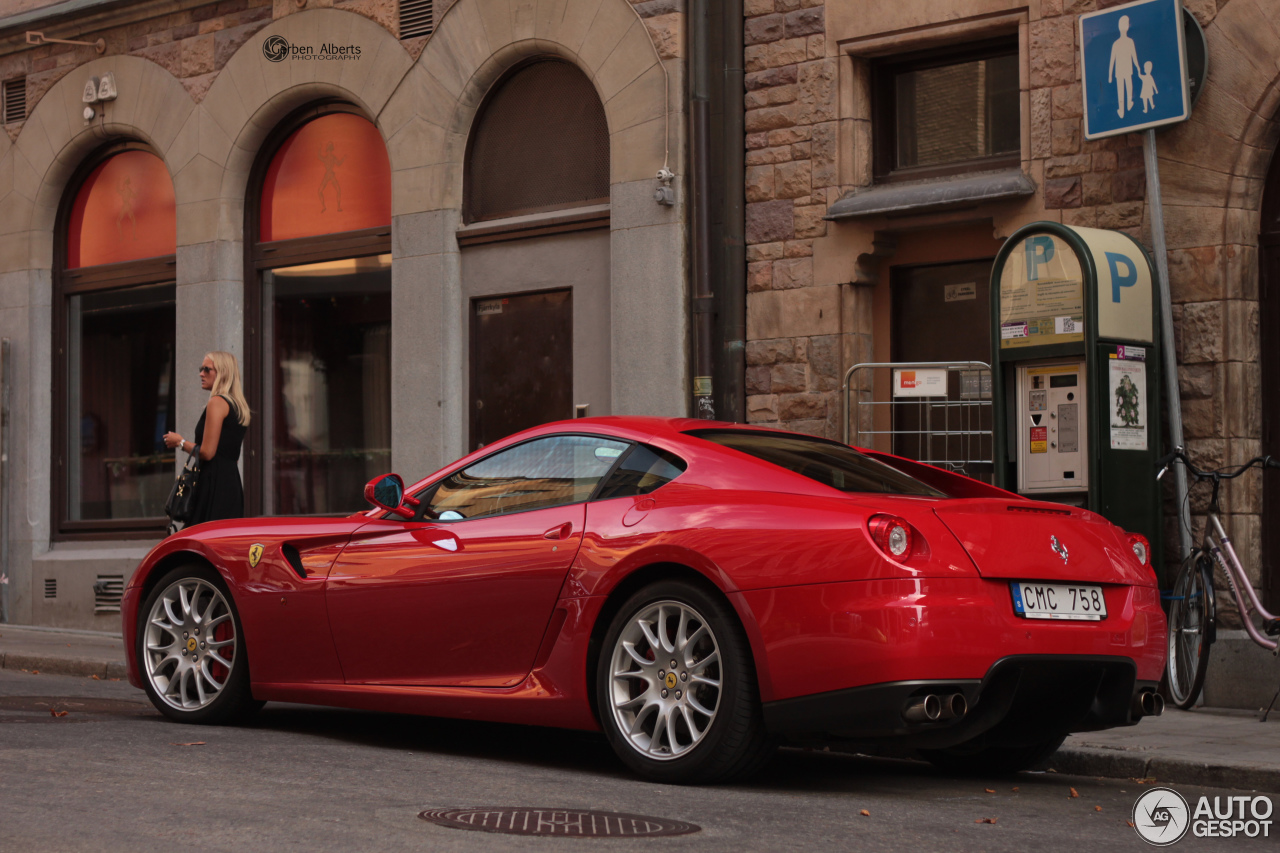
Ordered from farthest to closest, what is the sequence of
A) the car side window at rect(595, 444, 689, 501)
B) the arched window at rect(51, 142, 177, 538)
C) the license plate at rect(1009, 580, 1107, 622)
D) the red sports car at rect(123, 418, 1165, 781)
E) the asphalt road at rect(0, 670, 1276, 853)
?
the arched window at rect(51, 142, 177, 538) → the car side window at rect(595, 444, 689, 501) → the license plate at rect(1009, 580, 1107, 622) → the red sports car at rect(123, 418, 1165, 781) → the asphalt road at rect(0, 670, 1276, 853)

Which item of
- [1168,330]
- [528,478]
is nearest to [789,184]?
[1168,330]

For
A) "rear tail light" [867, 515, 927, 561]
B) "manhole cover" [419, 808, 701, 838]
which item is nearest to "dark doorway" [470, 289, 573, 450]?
"rear tail light" [867, 515, 927, 561]

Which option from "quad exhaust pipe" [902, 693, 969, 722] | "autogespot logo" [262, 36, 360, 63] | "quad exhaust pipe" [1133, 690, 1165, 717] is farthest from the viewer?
"autogespot logo" [262, 36, 360, 63]

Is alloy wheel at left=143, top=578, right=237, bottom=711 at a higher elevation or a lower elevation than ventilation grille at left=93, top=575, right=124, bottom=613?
higher

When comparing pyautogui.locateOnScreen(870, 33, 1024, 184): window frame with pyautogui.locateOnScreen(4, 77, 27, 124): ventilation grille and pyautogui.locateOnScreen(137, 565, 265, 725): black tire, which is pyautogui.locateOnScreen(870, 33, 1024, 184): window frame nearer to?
pyautogui.locateOnScreen(137, 565, 265, 725): black tire

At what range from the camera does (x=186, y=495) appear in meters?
11.4

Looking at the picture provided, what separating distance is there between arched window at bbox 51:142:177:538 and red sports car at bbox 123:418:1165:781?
8.91m

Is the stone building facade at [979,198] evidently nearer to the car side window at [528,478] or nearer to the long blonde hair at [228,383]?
the long blonde hair at [228,383]

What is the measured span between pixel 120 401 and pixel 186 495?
18.2 feet

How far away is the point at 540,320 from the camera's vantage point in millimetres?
13391

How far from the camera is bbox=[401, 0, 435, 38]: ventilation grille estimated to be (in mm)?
13867

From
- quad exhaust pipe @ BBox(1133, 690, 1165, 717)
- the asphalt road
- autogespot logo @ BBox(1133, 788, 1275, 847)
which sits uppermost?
quad exhaust pipe @ BBox(1133, 690, 1165, 717)

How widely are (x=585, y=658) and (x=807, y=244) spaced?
599cm

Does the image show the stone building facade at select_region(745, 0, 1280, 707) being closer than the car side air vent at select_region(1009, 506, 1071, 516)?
No
